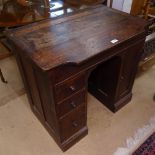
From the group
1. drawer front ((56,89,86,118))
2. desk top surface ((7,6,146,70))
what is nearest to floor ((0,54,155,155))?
drawer front ((56,89,86,118))

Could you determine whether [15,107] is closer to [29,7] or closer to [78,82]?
[78,82]

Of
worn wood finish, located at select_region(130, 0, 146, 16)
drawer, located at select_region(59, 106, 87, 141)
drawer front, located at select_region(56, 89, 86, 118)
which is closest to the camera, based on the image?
drawer front, located at select_region(56, 89, 86, 118)

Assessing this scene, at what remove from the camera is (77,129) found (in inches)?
54.5

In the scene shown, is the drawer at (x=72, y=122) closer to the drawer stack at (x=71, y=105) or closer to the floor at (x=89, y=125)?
the drawer stack at (x=71, y=105)

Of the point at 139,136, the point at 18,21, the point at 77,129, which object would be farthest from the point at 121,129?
the point at 18,21

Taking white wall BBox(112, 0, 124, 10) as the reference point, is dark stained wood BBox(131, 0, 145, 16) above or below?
below

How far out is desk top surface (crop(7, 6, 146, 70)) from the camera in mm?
986

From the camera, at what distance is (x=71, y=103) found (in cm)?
115

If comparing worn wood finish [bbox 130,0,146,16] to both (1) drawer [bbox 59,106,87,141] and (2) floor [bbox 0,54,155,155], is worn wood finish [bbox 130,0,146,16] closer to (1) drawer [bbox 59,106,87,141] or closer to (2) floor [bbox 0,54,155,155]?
(2) floor [bbox 0,54,155,155]

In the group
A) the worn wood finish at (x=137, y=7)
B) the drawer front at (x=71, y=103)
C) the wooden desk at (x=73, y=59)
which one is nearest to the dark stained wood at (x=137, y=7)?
the worn wood finish at (x=137, y=7)

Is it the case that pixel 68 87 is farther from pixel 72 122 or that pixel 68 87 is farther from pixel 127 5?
pixel 127 5

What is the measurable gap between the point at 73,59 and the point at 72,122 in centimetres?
52

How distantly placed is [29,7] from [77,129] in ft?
4.45

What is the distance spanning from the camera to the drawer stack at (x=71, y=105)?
1.04 metres
